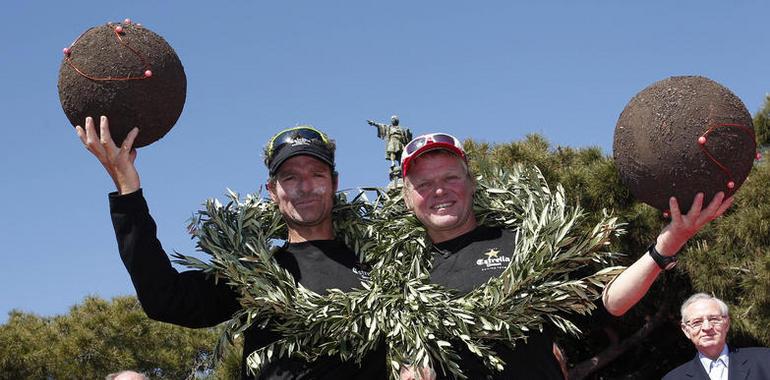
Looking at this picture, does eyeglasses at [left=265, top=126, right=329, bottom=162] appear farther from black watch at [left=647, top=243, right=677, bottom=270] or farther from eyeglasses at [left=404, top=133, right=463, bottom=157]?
black watch at [left=647, top=243, right=677, bottom=270]

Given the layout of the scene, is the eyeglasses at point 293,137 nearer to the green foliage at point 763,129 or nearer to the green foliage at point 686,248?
the green foliage at point 686,248

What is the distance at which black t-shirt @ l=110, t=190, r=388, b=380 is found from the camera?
4793mm

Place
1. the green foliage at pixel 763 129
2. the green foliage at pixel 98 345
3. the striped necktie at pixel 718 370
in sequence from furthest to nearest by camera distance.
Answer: the green foliage at pixel 98 345
the green foliage at pixel 763 129
the striped necktie at pixel 718 370

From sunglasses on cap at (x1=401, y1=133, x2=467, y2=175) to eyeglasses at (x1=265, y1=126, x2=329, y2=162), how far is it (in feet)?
1.98

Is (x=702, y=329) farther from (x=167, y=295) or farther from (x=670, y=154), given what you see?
(x=167, y=295)

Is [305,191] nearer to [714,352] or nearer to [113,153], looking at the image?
[113,153]

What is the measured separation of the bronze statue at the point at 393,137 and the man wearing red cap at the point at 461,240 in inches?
408

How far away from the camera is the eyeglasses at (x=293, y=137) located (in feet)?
17.5

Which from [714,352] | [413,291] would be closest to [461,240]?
[413,291]

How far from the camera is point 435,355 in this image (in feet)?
15.2

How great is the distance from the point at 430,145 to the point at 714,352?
390cm

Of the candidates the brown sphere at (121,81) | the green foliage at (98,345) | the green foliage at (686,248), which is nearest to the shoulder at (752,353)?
the green foliage at (686,248)

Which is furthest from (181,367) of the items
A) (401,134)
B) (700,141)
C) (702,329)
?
(700,141)

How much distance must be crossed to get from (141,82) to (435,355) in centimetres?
206
